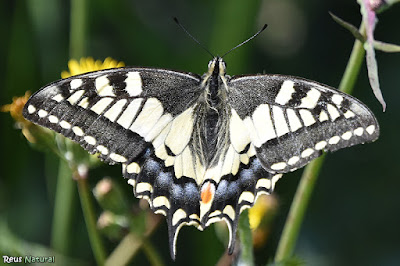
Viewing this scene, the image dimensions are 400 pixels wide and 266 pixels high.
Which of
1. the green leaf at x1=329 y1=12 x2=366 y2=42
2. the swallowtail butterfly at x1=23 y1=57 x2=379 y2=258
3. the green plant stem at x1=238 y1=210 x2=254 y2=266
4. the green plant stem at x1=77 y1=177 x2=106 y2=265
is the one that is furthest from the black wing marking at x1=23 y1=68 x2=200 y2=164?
the green leaf at x1=329 y1=12 x2=366 y2=42

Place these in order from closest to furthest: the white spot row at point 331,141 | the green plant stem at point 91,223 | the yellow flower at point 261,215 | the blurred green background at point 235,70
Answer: the white spot row at point 331,141 < the green plant stem at point 91,223 < the yellow flower at point 261,215 < the blurred green background at point 235,70

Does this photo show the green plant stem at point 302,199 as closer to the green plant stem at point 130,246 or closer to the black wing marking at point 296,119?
the black wing marking at point 296,119

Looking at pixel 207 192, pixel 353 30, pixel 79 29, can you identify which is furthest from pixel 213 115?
pixel 79 29

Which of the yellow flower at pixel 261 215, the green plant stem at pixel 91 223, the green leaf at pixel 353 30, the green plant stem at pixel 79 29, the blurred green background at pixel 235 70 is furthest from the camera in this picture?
the blurred green background at pixel 235 70

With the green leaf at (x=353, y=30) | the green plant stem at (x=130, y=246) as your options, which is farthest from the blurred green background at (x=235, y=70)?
the green leaf at (x=353, y=30)

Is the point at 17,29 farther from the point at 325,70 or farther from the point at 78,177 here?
the point at 325,70

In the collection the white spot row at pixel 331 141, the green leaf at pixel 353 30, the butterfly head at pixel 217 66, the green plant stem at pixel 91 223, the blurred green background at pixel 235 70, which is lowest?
the green plant stem at pixel 91 223

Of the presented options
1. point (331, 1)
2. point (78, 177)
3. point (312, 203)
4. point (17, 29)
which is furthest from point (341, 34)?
point (78, 177)
